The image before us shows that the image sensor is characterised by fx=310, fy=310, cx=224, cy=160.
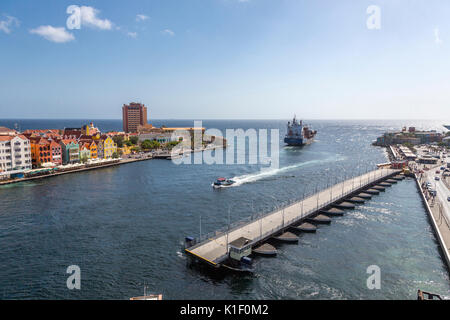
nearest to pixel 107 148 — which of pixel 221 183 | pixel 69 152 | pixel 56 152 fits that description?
pixel 69 152

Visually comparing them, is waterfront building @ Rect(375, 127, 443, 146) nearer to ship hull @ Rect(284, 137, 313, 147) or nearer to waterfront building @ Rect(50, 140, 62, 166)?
ship hull @ Rect(284, 137, 313, 147)

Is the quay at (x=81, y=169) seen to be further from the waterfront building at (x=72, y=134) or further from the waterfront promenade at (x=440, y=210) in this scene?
the waterfront promenade at (x=440, y=210)

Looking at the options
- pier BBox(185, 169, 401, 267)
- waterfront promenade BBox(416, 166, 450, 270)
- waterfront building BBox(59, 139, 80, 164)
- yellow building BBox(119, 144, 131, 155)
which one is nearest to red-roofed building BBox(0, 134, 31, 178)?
waterfront building BBox(59, 139, 80, 164)

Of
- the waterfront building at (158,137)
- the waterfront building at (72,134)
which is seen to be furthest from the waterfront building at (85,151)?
the waterfront building at (158,137)

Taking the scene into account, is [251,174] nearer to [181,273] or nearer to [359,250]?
[359,250]

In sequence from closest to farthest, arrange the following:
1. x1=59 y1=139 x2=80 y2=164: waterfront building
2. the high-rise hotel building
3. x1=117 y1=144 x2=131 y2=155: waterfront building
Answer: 1. x1=59 y1=139 x2=80 y2=164: waterfront building
2. x1=117 y1=144 x2=131 y2=155: waterfront building
3. the high-rise hotel building
